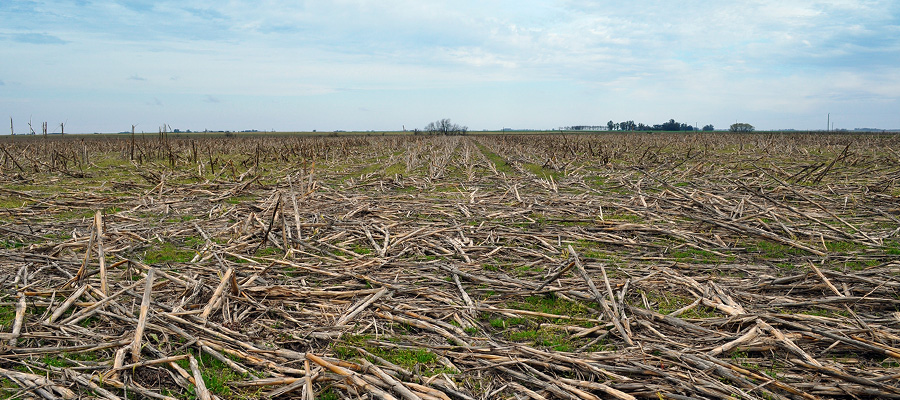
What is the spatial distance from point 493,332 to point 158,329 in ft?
9.68

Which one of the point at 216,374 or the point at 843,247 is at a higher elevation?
the point at 843,247

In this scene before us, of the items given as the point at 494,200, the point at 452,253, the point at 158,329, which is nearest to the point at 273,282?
the point at 158,329

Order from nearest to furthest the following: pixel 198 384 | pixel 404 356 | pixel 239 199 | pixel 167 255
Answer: pixel 198 384 → pixel 404 356 → pixel 167 255 → pixel 239 199

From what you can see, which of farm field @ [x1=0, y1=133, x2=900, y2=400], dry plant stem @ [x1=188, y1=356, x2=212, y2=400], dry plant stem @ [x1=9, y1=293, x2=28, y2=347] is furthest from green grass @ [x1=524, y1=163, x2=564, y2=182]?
dry plant stem @ [x1=9, y1=293, x2=28, y2=347]

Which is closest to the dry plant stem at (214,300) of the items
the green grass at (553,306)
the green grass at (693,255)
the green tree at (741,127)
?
the green grass at (553,306)

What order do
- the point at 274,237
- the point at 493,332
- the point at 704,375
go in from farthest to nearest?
the point at 274,237, the point at 493,332, the point at 704,375

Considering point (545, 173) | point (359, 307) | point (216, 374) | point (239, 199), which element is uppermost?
point (545, 173)

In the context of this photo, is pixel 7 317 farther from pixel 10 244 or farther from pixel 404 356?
pixel 404 356

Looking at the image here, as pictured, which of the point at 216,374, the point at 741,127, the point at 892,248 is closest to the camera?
the point at 216,374

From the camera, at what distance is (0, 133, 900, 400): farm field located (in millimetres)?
3561

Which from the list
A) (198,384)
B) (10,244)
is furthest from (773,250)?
(10,244)

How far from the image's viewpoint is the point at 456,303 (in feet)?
16.7

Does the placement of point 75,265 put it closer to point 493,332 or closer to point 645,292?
point 493,332

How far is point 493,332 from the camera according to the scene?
179 inches
